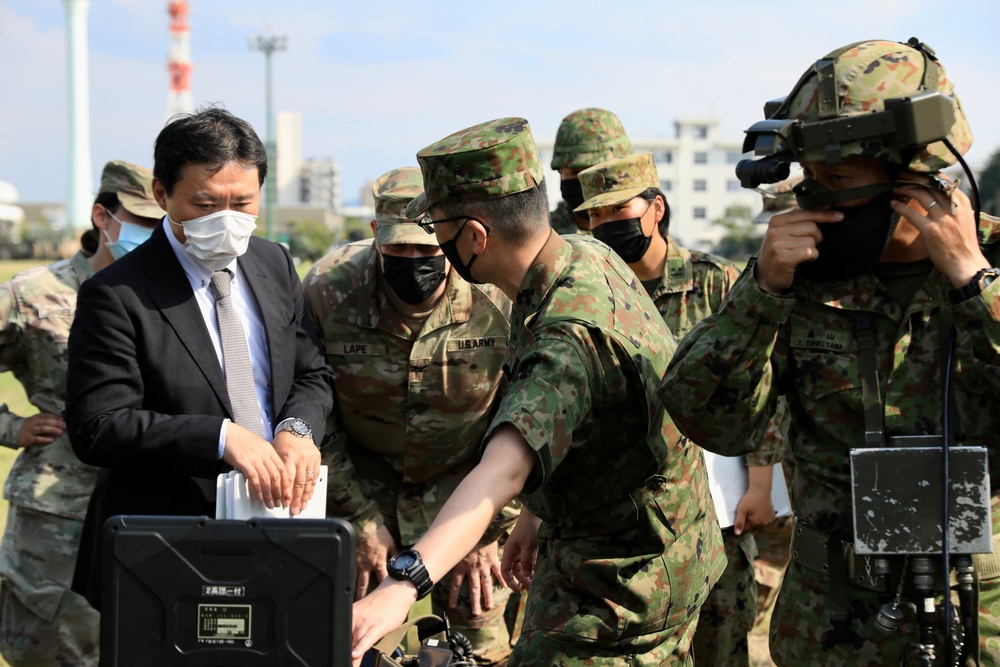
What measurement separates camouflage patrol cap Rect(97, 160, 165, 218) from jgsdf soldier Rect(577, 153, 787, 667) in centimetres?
189

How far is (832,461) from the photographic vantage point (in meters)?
2.54

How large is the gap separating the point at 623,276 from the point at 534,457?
32.4 inches

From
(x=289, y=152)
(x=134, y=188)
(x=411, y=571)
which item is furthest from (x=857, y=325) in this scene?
(x=289, y=152)

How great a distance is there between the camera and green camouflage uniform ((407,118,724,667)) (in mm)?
2752

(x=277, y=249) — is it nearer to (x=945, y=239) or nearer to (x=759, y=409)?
(x=759, y=409)

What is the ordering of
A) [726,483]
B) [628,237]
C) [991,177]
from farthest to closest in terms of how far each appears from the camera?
1. [991,177]
2. [628,237]
3. [726,483]

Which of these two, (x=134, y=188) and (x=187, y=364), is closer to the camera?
(x=187, y=364)

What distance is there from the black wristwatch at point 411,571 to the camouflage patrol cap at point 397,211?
1.93m

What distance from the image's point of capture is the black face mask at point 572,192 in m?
6.32

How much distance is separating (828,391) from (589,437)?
1.95 ft

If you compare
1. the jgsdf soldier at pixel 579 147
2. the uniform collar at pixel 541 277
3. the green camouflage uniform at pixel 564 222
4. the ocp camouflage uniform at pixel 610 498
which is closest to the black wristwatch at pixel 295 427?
the ocp camouflage uniform at pixel 610 498

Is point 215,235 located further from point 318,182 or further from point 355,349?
point 318,182

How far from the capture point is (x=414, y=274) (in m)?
4.16

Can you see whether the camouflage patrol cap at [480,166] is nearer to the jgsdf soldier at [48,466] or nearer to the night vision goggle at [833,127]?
the night vision goggle at [833,127]
